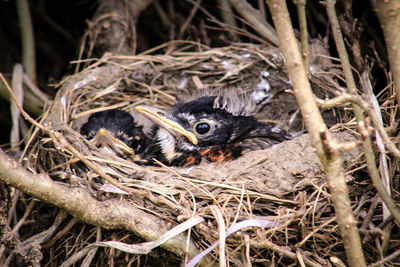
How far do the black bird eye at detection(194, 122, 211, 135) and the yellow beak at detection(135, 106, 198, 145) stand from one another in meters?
0.06

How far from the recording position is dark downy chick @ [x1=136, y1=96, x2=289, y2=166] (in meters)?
2.74

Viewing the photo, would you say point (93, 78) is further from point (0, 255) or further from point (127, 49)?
point (0, 255)

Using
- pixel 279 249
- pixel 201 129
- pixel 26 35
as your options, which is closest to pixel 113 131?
pixel 201 129

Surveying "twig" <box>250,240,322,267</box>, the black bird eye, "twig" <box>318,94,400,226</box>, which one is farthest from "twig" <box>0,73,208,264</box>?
the black bird eye

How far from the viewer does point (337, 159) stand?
1365mm

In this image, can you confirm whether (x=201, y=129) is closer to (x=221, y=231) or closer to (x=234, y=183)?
(x=234, y=183)

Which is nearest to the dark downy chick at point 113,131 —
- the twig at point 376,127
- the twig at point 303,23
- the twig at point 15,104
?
the twig at point 15,104

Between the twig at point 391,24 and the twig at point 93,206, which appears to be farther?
the twig at point 93,206

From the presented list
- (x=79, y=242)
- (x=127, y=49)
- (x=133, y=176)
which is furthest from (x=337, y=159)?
(x=127, y=49)

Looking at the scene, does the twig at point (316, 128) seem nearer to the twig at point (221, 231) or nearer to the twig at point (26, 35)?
A: the twig at point (221, 231)

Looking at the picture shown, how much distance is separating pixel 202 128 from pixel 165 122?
0.24 m

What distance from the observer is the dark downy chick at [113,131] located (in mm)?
2750

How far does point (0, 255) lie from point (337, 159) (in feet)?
5.28

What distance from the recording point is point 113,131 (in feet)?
9.39
